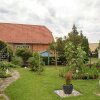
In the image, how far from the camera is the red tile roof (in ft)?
126

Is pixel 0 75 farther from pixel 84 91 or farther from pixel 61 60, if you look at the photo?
pixel 61 60

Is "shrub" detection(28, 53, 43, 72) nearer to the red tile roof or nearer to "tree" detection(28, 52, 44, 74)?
"tree" detection(28, 52, 44, 74)

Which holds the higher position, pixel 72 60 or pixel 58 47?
pixel 58 47

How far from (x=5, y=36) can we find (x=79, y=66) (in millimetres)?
22571

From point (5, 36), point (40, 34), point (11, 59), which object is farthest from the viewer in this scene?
point (40, 34)

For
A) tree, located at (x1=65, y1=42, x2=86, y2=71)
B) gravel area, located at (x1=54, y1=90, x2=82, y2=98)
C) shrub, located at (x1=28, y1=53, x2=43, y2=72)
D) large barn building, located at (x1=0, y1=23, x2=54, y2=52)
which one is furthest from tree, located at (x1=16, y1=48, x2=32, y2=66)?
gravel area, located at (x1=54, y1=90, x2=82, y2=98)

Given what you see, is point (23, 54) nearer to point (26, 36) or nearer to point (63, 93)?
A: point (26, 36)

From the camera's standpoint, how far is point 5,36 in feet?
126

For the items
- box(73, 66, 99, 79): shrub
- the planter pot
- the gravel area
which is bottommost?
the gravel area

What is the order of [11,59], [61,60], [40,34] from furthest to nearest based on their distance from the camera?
1. [40,34]
2. [61,60]
3. [11,59]

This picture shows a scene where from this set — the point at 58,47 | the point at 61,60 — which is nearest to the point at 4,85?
the point at 58,47

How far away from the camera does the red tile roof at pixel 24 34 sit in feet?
126

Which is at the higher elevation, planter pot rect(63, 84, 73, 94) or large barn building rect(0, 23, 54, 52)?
large barn building rect(0, 23, 54, 52)

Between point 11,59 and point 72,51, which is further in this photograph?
point 11,59
